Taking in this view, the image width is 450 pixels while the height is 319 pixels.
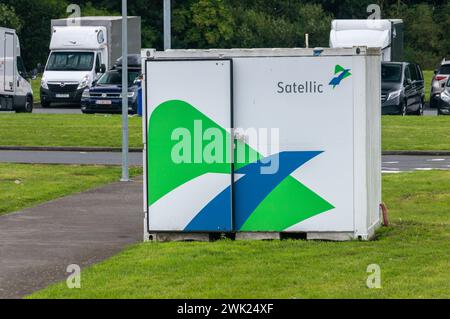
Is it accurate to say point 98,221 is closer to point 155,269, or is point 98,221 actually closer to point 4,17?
point 155,269

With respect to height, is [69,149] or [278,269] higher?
[278,269]

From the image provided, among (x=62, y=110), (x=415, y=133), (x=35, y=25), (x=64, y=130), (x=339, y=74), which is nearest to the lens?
(x=339, y=74)

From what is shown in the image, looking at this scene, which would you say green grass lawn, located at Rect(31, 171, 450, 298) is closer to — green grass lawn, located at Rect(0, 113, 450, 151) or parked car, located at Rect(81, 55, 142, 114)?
green grass lawn, located at Rect(0, 113, 450, 151)

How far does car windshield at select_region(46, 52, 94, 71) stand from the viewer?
53594mm

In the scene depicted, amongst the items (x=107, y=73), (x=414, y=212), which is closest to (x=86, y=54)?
(x=107, y=73)

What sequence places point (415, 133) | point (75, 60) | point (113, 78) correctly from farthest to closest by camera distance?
point (75, 60)
point (113, 78)
point (415, 133)

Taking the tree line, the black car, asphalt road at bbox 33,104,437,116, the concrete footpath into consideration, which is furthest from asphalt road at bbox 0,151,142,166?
the tree line

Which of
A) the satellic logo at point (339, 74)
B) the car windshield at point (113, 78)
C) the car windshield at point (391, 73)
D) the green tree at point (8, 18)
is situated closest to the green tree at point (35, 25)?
the green tree at point (8, 18)

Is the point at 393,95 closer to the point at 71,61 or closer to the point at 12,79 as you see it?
the point at 12,79

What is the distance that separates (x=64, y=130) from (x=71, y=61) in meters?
18.5

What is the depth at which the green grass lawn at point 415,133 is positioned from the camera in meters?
32.2

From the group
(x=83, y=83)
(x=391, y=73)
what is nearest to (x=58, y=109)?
(x=83, y=83)

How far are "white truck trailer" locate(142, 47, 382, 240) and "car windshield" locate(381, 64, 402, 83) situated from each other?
28.9 meters

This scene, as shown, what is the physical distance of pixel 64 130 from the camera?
35.6m
